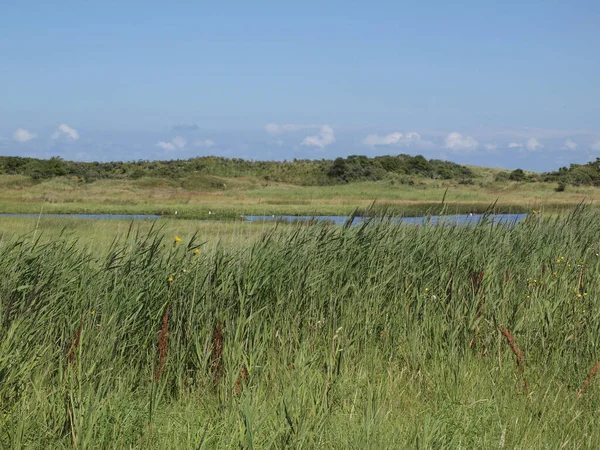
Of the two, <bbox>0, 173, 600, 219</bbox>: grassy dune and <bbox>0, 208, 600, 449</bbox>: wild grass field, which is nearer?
<bbox>0, 208, 600, 449</bbox>: wild grass field

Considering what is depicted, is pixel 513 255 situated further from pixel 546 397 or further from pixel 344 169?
pixel 344 169

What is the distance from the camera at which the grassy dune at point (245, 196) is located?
37.2m

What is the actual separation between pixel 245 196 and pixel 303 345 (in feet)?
145

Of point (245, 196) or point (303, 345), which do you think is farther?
point (245, 196)

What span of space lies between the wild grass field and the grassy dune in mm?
26233

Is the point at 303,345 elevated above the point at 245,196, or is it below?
below

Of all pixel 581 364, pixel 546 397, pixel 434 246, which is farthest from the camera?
pixel 434 246

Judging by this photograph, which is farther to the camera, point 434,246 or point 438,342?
point 434,246

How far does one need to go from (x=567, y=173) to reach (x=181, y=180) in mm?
34235

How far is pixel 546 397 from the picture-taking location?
480cm

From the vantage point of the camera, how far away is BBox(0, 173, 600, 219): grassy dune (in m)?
37.2

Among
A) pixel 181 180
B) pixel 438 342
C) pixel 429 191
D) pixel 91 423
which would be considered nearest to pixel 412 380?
pixel 438 342

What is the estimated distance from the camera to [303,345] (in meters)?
4.67

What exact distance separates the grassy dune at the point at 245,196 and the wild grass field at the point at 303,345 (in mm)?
26233
